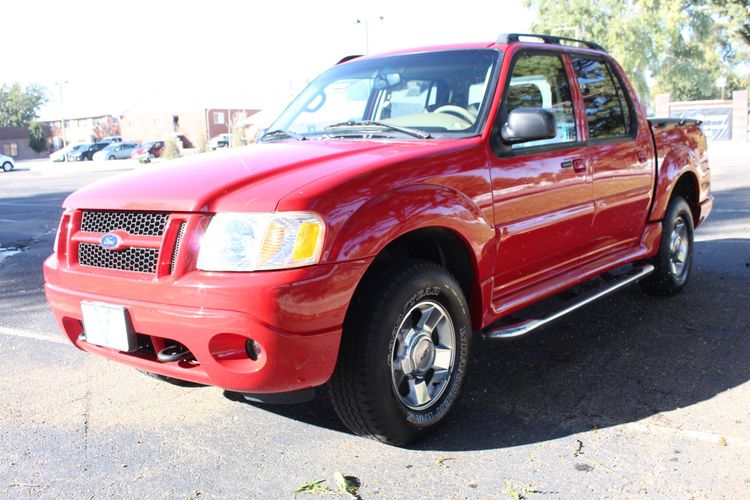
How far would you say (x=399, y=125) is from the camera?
402cm

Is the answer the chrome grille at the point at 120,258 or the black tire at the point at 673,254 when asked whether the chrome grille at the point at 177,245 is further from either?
the black tire at the point at 673,254

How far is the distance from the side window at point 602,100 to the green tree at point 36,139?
7609cm

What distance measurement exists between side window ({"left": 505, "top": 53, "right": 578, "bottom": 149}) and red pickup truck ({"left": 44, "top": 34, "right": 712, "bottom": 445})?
1cm

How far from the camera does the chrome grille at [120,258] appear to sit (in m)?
3.06

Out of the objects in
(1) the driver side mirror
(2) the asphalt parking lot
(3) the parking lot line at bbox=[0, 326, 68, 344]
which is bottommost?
(2) the asphalt parking lot

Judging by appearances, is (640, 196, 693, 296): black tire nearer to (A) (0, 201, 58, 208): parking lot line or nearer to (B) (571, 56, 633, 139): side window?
(B) (571, 56, 633, 139): side window

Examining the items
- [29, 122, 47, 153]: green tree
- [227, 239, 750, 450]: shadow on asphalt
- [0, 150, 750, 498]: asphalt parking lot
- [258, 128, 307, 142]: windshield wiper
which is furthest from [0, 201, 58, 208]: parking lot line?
[29, 122, 47, 153]: green tree

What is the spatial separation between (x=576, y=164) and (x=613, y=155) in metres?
0.56

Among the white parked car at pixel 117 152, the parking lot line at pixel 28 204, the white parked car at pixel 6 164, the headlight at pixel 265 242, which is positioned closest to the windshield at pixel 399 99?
the headlight at pixel 265 242

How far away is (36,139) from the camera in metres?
71.9

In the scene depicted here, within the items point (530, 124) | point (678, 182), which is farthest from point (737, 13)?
point (530, 124)

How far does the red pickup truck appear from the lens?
9.38 feet

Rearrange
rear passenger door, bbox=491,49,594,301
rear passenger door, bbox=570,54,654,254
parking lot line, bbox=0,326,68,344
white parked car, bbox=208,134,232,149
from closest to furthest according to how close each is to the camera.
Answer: rear passenger door, bbox=491,49,594,301 → rear passenger door, bbox=570,54,654,254 → parking lot line, bbox=0,326,68,344 → white parked car, bbox=208,134,232,149

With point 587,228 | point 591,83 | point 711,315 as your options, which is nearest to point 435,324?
point 587,228
